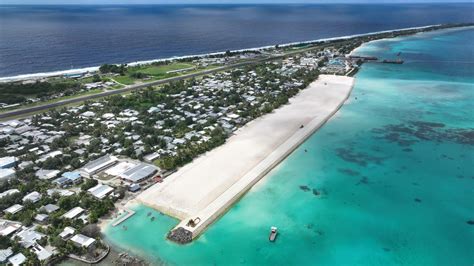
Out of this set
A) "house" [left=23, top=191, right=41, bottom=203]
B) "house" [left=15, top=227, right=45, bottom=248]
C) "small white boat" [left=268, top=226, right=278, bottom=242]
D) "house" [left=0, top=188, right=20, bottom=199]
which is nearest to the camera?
"house" [left=15, top=227, right=45, bottom=248]

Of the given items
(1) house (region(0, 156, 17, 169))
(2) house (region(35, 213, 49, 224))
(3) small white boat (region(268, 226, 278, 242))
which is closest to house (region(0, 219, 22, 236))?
(2) house (region(35, 213, 49, 224))

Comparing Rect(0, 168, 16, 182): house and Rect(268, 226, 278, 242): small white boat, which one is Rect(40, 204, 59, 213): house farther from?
Rect(268, 226, 278, 242): small white boat

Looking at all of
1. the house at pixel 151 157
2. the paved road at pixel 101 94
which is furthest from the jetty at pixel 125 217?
the paved road at pixel 101 94

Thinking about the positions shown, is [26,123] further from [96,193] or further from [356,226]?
[356,226]

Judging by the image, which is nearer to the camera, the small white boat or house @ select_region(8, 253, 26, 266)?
house @ select_region(8, 253, 26, 266)

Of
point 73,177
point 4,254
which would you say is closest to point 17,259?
point 4,254

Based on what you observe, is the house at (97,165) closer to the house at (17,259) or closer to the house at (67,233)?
the house at (67,233)

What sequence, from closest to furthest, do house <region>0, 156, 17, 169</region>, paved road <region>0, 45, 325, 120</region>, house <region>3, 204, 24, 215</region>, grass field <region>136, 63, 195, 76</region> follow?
house <region>3, 204, 24, 215</region>
house <region>0, 156, 17, 169</region>
paved road <region>0, 45, 325, 120</region>
grass field <region>136, 63, 195, 76</region>
